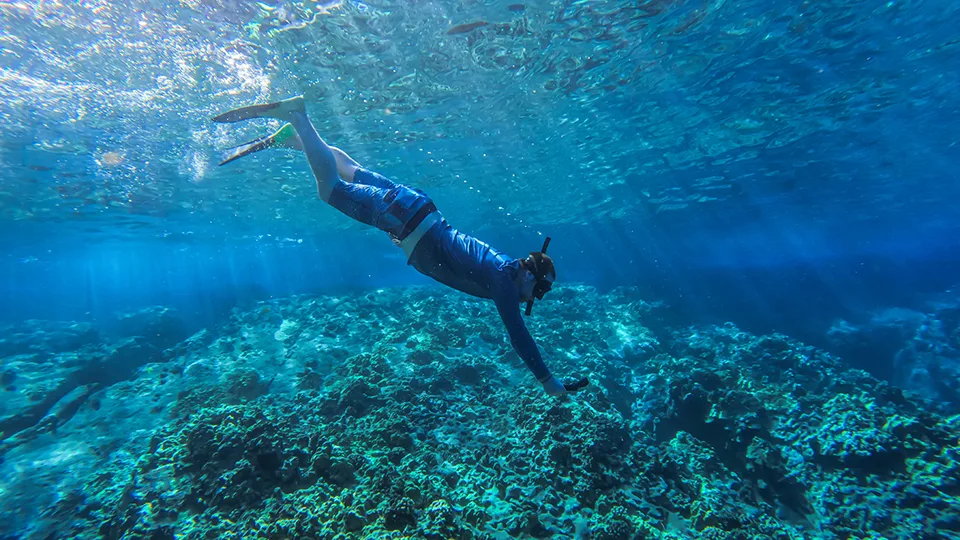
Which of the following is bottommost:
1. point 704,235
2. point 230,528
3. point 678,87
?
point 230,528

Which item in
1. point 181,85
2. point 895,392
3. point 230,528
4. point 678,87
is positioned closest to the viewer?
point 230,528

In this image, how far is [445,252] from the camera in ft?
15.7

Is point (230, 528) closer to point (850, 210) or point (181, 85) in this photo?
point (181, 85)

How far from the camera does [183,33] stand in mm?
8852

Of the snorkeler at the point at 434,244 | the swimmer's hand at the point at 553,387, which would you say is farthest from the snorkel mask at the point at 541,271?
the swimmer's hand at the point at 553,387

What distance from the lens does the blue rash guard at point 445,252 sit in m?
4.30

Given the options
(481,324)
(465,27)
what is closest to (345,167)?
(465,27)

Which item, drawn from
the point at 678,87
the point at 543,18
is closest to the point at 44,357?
the point at 543,18

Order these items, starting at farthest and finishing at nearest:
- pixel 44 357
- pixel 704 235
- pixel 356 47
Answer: pixel 704 235
pixel 44 357
pixel 356 47

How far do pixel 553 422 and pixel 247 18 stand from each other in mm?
10971

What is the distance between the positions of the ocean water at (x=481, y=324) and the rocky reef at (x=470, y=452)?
0.17ft

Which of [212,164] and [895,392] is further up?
[212,164]

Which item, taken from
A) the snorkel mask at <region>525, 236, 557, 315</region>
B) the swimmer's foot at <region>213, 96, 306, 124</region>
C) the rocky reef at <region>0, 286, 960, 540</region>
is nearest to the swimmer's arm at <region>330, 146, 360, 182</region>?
the swimmer's foot at <region>213, 96, 306, 124</region>

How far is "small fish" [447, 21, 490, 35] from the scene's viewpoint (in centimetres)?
951
